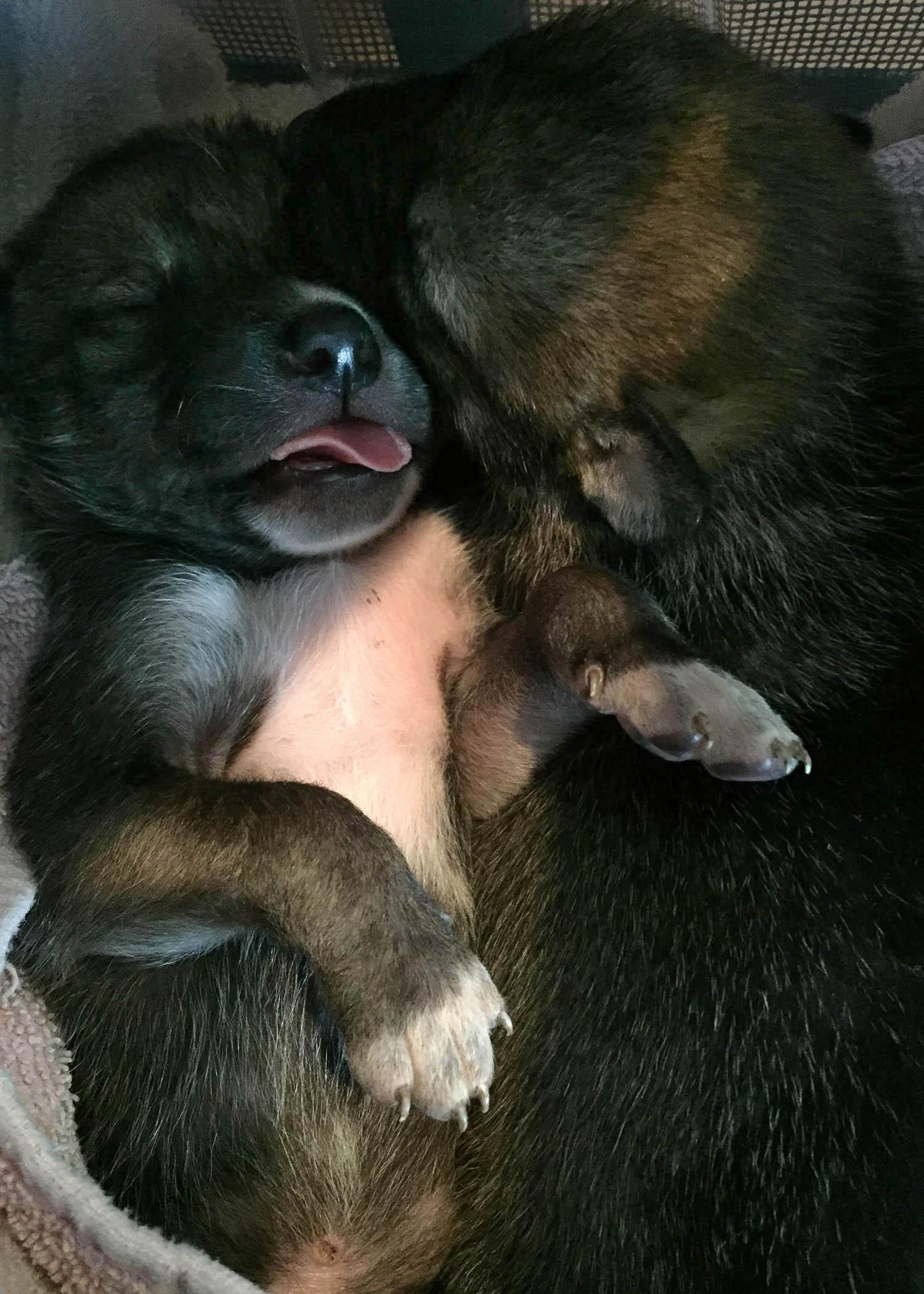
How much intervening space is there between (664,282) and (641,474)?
216 mm

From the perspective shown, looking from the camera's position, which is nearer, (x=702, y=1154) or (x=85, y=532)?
(x=702, y=1154)

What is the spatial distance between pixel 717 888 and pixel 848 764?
0.22m

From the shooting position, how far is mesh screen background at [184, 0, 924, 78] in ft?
6.56

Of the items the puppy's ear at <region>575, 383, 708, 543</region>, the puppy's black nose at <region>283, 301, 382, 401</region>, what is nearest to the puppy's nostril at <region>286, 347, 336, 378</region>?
A: the puppy's black nose at <region>283, 301, 382, 401</region>

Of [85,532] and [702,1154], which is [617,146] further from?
[702,1154]

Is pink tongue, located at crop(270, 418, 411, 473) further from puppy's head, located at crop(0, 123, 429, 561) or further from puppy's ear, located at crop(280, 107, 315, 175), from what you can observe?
puppy's ear, located at crop(280, 107, 315, 175)

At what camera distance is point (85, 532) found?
1588 millimetres

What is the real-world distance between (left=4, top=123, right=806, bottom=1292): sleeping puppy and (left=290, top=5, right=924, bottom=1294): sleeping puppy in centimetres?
9

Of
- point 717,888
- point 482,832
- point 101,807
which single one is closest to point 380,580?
point 482,832

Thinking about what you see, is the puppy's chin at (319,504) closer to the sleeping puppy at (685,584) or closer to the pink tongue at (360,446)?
the pink tongue at (360,446)

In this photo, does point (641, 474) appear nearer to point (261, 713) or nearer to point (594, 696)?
point (594, 696)

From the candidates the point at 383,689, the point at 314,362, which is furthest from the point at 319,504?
the point at 383,689

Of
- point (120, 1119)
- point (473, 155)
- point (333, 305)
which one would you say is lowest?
point (120, 1119)

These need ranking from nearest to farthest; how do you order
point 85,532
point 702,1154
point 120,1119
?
point 702,1154 → point 120,1119 → point 85,532
